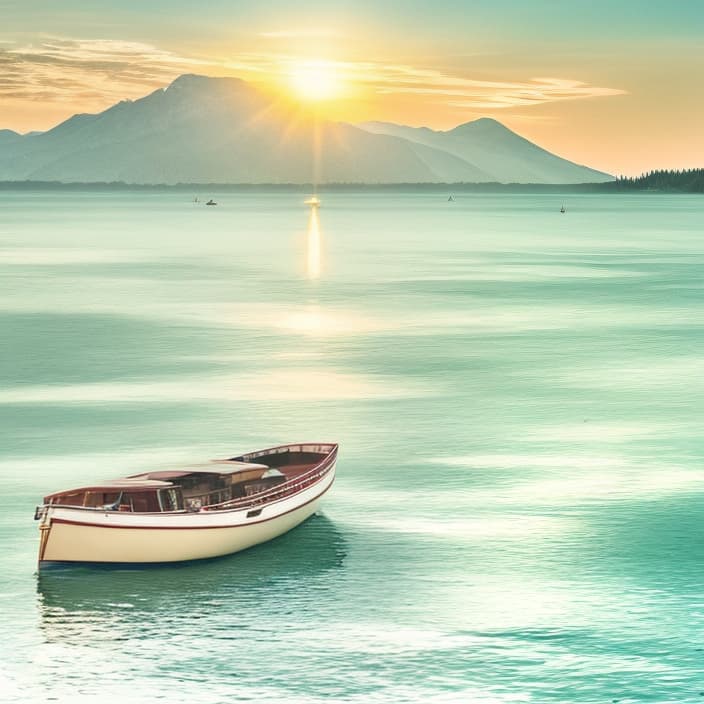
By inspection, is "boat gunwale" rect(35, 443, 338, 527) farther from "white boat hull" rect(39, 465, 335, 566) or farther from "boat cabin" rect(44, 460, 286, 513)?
"boat cabin" rect(44, 460, 286, 513)

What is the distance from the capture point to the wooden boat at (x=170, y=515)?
33.5m

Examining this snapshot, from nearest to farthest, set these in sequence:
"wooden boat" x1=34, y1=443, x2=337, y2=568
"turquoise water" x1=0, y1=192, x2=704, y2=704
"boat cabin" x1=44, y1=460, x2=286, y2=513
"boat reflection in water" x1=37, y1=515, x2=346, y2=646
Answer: "turquoise water" x1=0, y1=192, x2=704, y2=704, "boat reflection in water" x1=37, y1=515, x2=346, y2=646, "wooden boat" x1=34, y1=443, x2=337, y2=568, "boat cabin" x1=44, y1=460, x2=286, y2=513

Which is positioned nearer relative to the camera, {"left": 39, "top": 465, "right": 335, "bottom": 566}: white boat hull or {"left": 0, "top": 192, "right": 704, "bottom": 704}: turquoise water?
{"left": 0, "top": 192, "right": 704, "bottom": 704}: turquoise water

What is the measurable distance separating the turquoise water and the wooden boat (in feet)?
1.80

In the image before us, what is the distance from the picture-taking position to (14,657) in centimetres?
2939

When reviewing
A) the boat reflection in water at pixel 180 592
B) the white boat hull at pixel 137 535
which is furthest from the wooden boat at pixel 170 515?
the boat reflection in water at pixel 180 592

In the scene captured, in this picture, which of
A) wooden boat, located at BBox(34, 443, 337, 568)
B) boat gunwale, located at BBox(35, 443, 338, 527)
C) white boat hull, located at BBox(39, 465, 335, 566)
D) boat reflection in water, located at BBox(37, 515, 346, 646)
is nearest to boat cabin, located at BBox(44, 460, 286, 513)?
wooden boat, located at BBox(34, 443, 337, 568)

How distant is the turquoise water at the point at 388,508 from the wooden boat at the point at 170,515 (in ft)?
1.80

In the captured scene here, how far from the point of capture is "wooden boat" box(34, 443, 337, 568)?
33.5m

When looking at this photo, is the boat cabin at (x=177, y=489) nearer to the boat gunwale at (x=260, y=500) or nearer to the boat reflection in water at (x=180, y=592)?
the boat gunwale at (x=260, y=500)

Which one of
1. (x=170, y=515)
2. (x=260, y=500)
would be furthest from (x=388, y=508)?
(x=170, y=515)

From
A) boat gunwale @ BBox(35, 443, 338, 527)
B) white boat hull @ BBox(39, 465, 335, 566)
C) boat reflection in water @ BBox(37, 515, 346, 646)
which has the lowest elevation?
boat reflection in water @ BBox(37, 515, 346, 646)

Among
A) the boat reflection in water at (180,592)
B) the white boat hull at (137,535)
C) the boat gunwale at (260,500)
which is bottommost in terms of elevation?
the boat reflection in water at (180,592)

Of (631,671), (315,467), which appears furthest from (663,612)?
(315,467)
